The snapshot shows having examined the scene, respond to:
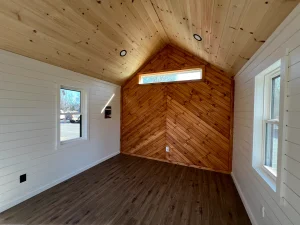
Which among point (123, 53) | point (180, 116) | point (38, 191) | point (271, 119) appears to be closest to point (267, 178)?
point (271, 119)

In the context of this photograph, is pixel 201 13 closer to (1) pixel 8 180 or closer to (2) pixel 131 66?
(2) pixel 131 66

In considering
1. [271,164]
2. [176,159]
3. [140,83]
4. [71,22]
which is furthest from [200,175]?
[71,22]

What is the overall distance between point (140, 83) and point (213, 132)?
7.68 ft

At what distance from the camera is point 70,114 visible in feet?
10.3

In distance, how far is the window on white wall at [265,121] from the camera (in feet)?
5.74

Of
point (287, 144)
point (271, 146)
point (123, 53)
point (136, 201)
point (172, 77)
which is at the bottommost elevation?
point (136, 201)

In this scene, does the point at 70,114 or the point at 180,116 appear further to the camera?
the point at 180,116

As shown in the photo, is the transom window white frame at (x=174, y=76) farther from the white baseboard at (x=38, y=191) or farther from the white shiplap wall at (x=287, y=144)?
the white baseboard at (x=38, y=191)

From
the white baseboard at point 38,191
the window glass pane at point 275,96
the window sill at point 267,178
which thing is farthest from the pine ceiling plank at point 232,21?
the white baseboard at point 38,191

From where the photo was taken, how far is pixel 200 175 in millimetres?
3242

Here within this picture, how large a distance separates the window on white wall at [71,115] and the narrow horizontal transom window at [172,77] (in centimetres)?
176

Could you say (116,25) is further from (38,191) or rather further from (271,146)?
(38,191)

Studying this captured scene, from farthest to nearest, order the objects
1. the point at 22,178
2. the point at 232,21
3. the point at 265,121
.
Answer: the point at 22,178
the point at 265,121
the point at 232,21

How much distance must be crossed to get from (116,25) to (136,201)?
276 cm
